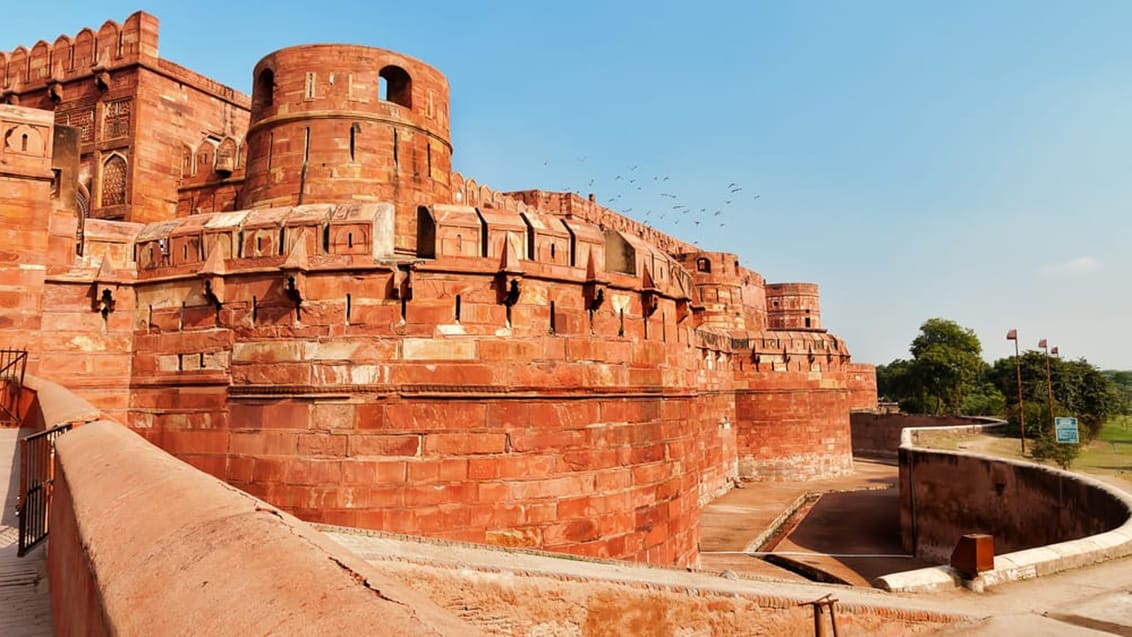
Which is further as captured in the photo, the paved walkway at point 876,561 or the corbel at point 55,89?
the corbel at point 55,89

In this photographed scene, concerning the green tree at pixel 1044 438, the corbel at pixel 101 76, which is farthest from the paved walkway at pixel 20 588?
the green tree at pixel 1044 438

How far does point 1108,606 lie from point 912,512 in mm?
11838

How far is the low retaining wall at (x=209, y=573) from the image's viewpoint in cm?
145

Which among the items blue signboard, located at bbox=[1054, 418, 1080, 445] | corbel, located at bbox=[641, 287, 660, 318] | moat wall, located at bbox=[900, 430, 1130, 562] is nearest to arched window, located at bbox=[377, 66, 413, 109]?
corbel, located at bbox=[641, 287, 660, 318]

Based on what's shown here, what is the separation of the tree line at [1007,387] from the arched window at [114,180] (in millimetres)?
26939

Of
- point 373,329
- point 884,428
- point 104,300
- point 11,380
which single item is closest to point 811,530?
point 373,329

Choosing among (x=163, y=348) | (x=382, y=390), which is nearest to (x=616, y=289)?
(x=382, y=390)

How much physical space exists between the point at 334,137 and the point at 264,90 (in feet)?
5.73

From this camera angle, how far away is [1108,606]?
6.62m

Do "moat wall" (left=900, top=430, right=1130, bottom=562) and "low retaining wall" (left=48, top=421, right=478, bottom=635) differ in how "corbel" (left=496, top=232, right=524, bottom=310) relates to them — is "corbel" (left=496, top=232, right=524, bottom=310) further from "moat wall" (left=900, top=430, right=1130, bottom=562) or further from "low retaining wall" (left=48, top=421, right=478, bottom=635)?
"moat wall" (left=900, top=430, right=1130, bottom=562)

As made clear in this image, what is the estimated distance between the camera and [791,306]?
45.7m

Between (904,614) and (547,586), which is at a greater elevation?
(547,586)

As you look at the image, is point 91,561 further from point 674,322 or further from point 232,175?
point 232,175

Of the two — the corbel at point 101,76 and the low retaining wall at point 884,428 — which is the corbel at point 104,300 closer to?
the corbel at point 101,76
